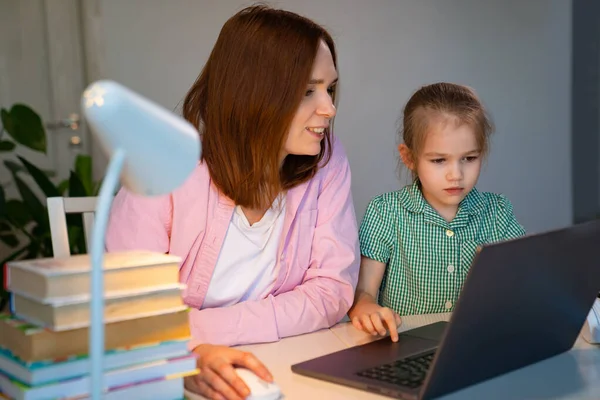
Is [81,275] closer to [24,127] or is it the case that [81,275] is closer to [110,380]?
[110,380]

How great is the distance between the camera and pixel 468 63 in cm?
392

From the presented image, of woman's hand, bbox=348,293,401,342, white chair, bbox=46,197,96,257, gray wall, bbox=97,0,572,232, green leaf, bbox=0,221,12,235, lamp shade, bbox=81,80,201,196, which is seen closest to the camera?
lamp shade, bbox=81,80,201,196

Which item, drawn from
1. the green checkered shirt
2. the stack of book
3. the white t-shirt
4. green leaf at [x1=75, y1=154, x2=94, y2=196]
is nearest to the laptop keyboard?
the stack of book

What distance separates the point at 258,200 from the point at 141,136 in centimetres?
90

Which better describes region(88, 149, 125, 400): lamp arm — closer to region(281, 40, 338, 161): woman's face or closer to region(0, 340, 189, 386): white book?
region(0, 340, 189, 386): white book

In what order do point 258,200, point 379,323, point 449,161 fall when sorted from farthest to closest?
point 449,161
point 258,200
point 379,323

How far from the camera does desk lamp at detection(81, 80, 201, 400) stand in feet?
2.05

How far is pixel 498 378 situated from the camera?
1.08 m

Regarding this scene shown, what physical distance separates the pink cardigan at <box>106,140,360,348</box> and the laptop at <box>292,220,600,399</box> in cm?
22

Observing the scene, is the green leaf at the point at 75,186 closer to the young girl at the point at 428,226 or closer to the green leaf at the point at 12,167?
the green leaf at the point at 12,167

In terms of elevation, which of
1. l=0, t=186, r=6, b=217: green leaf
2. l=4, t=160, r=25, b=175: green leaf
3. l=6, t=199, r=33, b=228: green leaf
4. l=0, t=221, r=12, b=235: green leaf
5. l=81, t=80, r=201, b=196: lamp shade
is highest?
l=81, t=80, r=201, b=196: lamp shade

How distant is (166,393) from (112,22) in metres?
2.78

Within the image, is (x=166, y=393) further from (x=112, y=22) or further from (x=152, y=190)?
(x=112, y=22)

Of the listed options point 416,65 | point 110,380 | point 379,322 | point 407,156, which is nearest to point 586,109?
point 416,65
